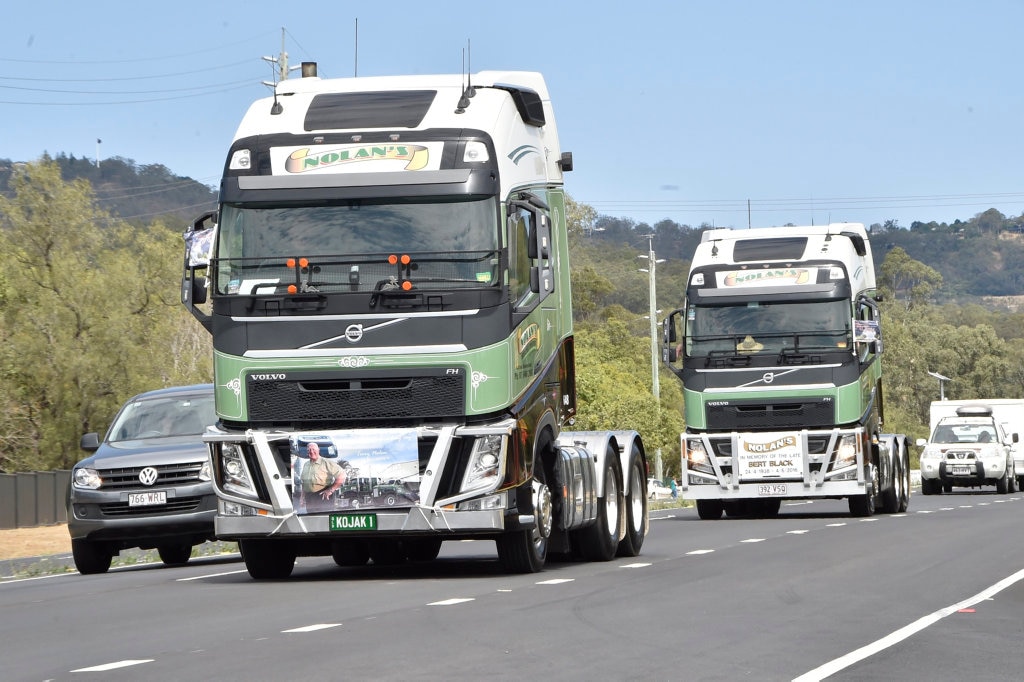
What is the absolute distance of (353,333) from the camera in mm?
14367

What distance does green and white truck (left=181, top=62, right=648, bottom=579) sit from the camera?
1435 centimetres

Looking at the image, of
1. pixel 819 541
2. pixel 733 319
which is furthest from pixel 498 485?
pixel 733 319

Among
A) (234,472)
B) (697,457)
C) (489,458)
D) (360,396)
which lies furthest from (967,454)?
(234,472)

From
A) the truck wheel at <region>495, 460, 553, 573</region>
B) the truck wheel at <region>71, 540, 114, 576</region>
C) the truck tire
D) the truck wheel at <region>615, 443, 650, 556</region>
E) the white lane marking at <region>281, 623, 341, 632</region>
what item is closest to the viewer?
the white lane marking at <region>281, 623, 341, 632</region>

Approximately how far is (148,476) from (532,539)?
180 inches

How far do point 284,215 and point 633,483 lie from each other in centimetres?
555

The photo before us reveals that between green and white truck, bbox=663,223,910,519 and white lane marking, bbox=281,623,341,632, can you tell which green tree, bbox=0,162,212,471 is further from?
white lane marking, bbox=281,623,341,632

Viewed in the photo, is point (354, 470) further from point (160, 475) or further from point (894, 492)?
point (894, 492)

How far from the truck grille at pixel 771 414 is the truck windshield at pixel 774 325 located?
82 centimetres

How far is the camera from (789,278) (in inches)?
1053

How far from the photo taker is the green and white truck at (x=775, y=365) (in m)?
26.7

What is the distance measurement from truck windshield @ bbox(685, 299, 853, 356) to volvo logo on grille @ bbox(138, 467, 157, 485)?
11290 millimetres

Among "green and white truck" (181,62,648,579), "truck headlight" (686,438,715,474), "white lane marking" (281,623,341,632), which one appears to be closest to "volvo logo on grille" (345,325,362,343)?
"green and white truck" (181,62,648,579)

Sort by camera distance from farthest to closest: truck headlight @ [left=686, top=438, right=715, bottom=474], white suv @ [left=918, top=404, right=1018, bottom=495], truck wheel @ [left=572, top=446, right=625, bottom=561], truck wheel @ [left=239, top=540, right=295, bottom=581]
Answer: white suv @ [left=918, top=404, right=1018, bottom=495] < truck headlight @ [left=686, top=438, right=715, bottom=474] < truck wheel @ [left=572, top=446, right=625, bottom=561] < truck wheel @ [left=239, top=540, right=295, bottom=581]
